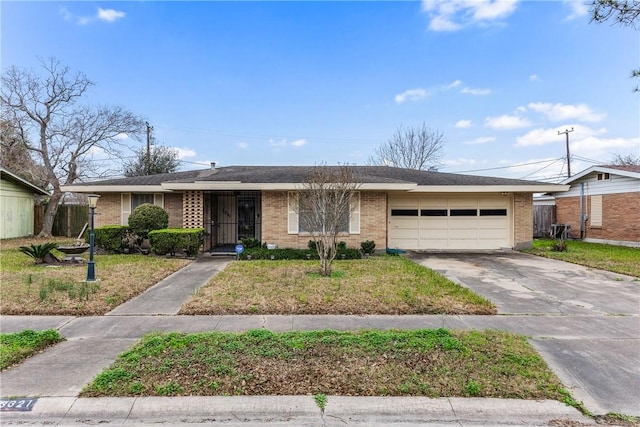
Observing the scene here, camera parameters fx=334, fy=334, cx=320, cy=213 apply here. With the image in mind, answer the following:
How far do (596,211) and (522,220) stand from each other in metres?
5.61

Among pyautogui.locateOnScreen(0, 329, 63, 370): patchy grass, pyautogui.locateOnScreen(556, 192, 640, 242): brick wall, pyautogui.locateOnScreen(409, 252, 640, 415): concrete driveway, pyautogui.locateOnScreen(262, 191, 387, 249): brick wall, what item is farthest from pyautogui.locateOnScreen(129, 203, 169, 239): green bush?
pyautogui.locateOnScreen(556, 192, 640, 242): brick wall

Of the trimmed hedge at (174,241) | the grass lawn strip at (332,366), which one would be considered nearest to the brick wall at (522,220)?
the grass lawn strip at (332,366)

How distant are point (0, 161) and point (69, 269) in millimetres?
18011

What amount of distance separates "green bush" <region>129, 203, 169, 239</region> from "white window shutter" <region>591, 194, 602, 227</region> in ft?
64.7

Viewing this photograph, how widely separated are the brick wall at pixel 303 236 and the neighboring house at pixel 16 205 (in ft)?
45.9

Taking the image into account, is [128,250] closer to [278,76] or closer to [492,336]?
[278,76]

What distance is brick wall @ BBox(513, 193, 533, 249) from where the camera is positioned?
45.6 ft

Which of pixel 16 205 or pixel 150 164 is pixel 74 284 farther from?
pixel 150 164

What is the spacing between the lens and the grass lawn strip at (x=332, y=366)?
124 inches

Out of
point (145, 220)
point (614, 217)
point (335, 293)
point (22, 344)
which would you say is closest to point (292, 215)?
point (145, 220)

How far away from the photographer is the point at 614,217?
15336mm

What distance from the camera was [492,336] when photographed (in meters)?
4.34

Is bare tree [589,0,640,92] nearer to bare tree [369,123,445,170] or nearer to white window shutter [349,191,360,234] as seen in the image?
white window shutter [349,191,360,234]

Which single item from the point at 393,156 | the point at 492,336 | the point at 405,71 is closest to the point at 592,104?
the point at 405,71
